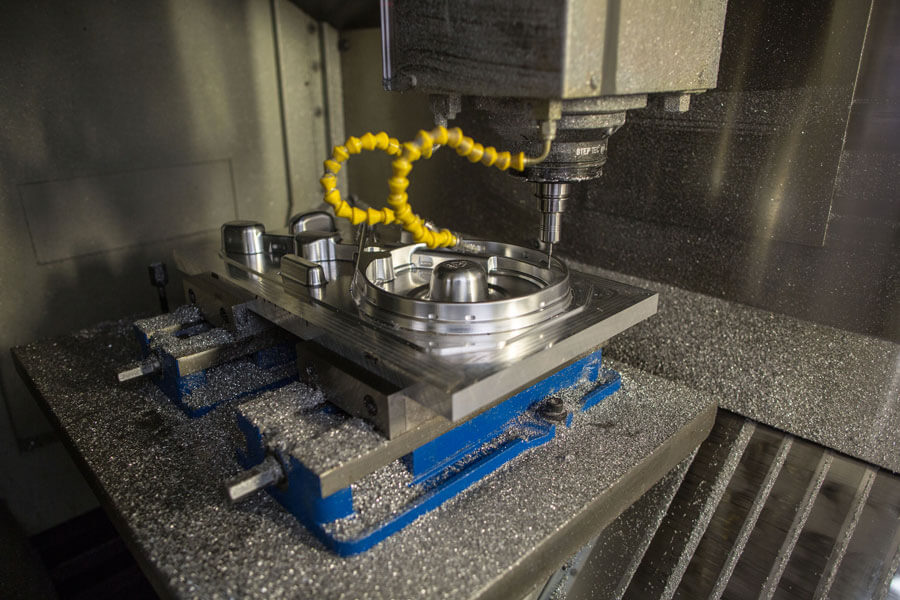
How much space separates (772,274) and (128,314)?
125 cm

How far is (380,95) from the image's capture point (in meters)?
1.49

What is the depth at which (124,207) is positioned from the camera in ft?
4.38

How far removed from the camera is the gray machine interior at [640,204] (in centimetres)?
82

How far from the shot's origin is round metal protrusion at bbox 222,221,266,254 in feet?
3.51

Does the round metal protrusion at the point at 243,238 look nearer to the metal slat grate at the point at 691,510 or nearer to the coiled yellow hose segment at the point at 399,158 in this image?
the coiled yellow hose segment at the point at 399,158

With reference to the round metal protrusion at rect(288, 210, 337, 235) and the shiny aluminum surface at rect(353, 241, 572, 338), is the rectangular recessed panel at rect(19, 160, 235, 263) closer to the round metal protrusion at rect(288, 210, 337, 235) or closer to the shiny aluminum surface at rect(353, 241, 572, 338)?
the round metal protrusion at rect(288, 210, 337, 235)

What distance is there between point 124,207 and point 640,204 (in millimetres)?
1016

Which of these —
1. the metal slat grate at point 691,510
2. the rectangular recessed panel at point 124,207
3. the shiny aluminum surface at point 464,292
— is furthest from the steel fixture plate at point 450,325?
the rectangular recessed panel at point 124,207

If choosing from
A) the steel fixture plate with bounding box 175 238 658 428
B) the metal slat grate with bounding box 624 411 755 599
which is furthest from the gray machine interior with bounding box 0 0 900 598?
the steel fixture plate with bounding box 175 238 658 428

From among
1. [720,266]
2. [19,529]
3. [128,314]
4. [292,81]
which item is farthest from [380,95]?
[19,529]

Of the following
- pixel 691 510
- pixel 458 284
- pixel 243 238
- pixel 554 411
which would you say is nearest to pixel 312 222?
pixel 243 238

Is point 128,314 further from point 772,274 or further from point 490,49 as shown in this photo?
point 772,274

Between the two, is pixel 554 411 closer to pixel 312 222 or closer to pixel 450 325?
pixel 450 325

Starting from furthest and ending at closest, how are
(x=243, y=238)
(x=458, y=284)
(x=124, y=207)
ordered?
(x=124, y=207) → (x=243, y=238) → (x=458, y=284)
